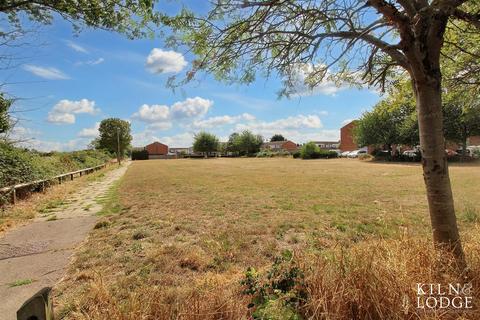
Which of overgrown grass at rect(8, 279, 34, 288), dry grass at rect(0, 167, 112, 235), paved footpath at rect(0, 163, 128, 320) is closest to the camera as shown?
paved footpath at rect(0, 163, 128, 320)

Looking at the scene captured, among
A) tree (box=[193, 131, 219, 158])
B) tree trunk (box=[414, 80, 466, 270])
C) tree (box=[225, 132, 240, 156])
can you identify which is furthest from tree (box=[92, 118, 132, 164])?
tree trunk (box=[414, 80, 466, 270])

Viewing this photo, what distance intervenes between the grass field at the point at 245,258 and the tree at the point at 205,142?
3088 inches

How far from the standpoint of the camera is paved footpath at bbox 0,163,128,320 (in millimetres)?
3797

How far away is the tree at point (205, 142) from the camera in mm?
88750

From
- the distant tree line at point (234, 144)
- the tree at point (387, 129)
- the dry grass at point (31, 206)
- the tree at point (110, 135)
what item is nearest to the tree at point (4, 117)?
the dry grass at point (31, 206)

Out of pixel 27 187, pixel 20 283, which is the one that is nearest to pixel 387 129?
pixel 27 187

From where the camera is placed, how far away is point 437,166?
2.92 meters

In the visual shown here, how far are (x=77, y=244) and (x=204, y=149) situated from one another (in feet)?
275

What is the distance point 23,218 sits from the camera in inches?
336

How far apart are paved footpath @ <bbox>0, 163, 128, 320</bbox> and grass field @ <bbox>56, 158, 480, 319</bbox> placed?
1.14 feet

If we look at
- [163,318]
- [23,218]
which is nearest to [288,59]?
[163,318]

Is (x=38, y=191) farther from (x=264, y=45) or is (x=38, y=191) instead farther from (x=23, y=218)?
(x=264, y=45)
